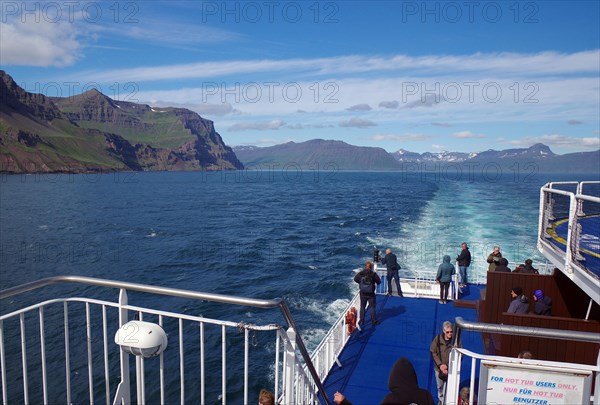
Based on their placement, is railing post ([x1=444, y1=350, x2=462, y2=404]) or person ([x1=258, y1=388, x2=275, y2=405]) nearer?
person ([x1=258, y1=388, x2=275, y2=405])

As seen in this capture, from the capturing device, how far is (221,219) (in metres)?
63.6

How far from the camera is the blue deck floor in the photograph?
1053cm

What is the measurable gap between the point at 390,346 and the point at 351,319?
1.39m

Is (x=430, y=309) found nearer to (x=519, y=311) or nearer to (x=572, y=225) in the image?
(x=519, y=311)

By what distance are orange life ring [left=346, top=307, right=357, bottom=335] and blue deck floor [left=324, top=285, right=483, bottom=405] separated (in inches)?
11.1

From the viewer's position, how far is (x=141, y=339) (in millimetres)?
3750

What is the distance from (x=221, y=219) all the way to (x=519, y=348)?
185 ft

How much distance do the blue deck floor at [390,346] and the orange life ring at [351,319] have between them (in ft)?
0.92

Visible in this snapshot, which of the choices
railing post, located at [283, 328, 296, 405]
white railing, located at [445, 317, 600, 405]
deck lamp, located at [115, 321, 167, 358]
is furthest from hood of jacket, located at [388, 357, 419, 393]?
deck lamp, located at [115, 321, 167, 358]

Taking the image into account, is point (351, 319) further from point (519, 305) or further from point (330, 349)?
point (519, 305)

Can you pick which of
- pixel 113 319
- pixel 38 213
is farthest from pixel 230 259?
pixel 38 213

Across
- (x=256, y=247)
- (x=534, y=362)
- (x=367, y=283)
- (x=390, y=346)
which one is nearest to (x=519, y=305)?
(x=390, y=346)

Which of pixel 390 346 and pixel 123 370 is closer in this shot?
pixel 123 370

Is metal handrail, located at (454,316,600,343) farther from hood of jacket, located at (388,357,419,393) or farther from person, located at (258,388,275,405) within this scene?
person, located at (258,388,275,405)
